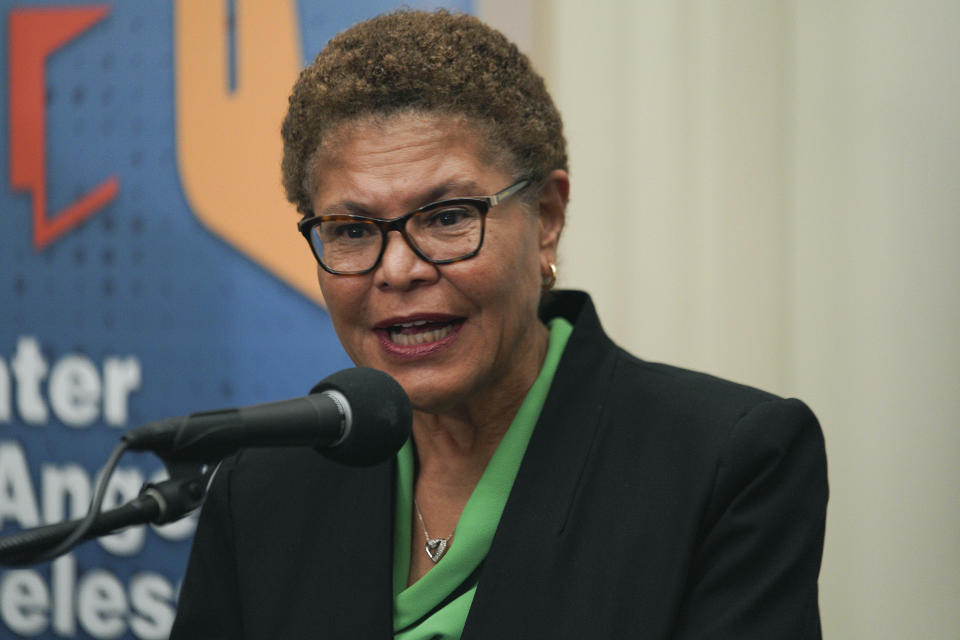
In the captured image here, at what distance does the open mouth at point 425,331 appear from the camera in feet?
4.18

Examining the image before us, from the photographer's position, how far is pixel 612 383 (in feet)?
4.63

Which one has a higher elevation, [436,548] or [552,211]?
[552,211]

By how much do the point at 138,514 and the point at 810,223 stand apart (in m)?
1.76

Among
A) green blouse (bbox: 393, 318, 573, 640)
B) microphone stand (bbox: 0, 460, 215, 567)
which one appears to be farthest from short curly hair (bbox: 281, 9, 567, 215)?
microphone stand (bbox: 0, 460, 215, 567)

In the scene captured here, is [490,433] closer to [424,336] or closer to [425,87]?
[424,336]

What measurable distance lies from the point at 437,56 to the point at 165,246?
1349 mm

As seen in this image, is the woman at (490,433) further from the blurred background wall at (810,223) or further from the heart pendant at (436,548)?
the blurred background wall at (810,223)

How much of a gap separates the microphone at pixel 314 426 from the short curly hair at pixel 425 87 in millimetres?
569

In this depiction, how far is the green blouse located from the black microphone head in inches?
20.1

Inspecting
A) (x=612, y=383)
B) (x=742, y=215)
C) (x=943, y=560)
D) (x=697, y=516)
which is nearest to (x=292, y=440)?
(x=697, y=516)

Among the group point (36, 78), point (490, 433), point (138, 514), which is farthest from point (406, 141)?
point (36, 78)

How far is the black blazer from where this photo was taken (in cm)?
116

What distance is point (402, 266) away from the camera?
4.03ft

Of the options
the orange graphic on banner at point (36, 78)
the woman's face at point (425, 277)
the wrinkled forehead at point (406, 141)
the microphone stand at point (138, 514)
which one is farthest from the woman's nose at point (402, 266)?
the orange graphic on banner at point (36, 78)
